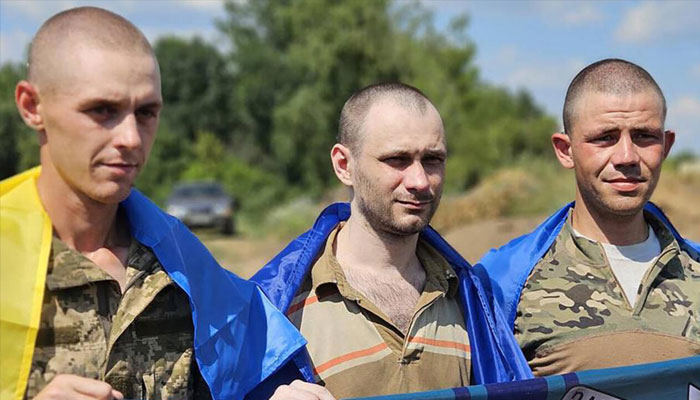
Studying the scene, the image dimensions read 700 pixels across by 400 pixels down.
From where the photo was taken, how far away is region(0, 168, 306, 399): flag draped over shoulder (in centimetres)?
268

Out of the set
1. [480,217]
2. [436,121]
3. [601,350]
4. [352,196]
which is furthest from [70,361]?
[480,217]

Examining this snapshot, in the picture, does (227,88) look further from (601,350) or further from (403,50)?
(601,350)

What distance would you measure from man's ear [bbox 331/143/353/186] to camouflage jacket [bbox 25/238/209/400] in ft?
3.52

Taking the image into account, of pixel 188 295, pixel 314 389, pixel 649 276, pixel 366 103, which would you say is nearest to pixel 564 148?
pixel 649 276

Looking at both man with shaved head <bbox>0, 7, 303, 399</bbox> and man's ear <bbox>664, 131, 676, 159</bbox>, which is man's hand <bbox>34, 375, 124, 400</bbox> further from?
man's ear <bbox>664, 131, 676, 159</bbox>

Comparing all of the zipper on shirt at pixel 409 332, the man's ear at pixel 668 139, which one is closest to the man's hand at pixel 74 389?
the zipper on shirt at pixel 409 332

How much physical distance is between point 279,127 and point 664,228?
34618mm

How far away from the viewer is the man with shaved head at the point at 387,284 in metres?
3.57

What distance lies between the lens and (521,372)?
376 cm

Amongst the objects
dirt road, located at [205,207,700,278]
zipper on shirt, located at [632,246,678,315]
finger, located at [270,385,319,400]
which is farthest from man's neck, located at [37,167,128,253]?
dirt road, located at [205,207,700,278]

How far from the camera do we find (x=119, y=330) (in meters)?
2.86

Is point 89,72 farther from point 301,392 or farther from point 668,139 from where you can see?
point 668,139

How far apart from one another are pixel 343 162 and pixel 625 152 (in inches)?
50.3

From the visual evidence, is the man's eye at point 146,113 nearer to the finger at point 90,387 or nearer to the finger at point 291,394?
the finger at point 90,387
